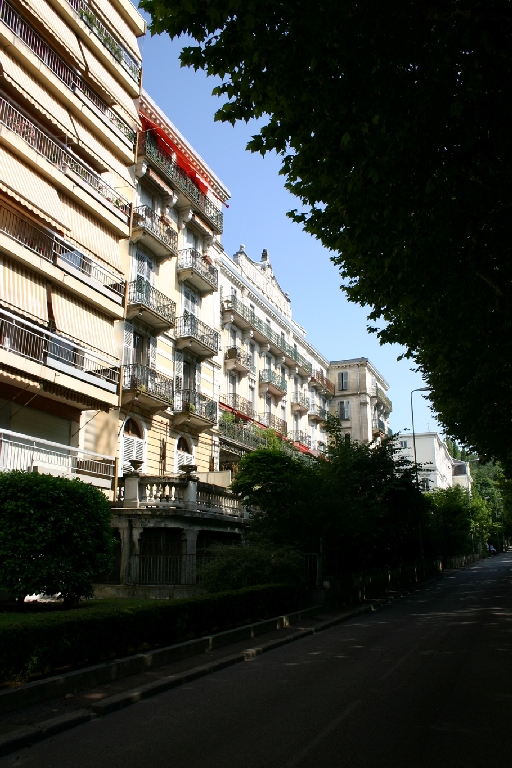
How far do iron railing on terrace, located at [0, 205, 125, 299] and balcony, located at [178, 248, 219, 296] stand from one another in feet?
20.5

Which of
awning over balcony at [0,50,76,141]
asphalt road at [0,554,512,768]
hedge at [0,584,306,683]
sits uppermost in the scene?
awning over balcony at [0,50,76,141]

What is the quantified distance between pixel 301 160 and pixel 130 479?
527 inches

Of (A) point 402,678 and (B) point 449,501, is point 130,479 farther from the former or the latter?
(B) point 449,501

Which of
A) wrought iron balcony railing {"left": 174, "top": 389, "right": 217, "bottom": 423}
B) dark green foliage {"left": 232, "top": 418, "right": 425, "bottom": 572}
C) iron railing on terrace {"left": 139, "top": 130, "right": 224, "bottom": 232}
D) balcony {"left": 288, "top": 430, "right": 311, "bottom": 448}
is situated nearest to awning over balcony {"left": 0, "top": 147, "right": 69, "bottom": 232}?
iron railing on terrace {"left": 139, "top": 130, "right": 224, "bottom": 232}

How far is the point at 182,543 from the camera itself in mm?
20547

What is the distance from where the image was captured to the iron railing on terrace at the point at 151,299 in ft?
83.9

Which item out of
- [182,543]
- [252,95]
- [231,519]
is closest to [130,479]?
[182,543]

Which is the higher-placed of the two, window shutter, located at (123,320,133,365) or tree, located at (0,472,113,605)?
window shutter, located at (123,320,133,365)

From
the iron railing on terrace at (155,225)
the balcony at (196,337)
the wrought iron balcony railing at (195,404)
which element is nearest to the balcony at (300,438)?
the wrought iron balcony railing at (195,404)

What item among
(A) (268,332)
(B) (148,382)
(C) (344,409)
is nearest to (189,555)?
(B) (148,382)

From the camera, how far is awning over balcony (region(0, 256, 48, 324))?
1833 cm

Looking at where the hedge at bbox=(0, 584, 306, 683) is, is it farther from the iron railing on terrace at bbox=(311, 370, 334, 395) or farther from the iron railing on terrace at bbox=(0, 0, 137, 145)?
the iron railing on terrace at bbox=(311, 370, 334, 395)

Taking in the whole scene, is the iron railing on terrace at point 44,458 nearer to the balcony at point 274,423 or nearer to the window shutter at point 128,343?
the window shutter at point 128,343

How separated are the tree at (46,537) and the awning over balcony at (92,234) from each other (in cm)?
1058
